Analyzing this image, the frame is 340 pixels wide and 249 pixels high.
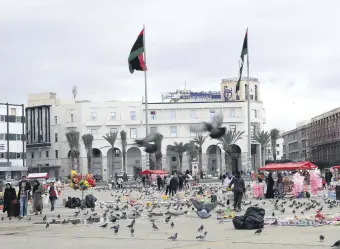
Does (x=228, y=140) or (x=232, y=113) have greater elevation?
(x=232, y=113)

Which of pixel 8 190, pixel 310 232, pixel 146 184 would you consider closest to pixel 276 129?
pixel 146 184

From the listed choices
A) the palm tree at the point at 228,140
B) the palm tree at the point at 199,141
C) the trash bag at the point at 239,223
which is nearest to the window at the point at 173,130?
the palm tree at the point at 199,141

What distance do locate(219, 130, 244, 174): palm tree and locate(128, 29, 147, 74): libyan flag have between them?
45.0 m

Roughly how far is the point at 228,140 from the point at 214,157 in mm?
10150

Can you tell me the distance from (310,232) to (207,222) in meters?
4.71

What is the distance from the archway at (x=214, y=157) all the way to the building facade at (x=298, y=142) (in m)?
57.3

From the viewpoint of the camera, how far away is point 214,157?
363 ft

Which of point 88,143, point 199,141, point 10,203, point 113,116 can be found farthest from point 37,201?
point 113,116

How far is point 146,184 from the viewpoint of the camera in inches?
2633

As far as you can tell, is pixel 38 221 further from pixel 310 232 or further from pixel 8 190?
pixel 310 232

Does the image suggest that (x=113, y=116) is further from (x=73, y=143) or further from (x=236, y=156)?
(x=236, y=156)

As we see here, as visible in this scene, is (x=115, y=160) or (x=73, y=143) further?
(x=115, y=160)

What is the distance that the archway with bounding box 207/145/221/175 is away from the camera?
11031 centimetres

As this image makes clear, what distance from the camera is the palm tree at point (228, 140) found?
329ft
